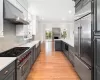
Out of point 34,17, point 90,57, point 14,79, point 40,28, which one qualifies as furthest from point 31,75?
point 40,28

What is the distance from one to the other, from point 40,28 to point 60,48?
7.47 meters

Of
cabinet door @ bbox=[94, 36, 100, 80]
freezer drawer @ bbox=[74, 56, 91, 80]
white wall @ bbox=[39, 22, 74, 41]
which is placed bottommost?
freezer drawer @ bbox=[74, 56, 91, 80]

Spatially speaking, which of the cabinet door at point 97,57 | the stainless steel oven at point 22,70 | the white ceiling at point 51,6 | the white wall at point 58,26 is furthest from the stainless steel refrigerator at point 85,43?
the white wall at point 58,26

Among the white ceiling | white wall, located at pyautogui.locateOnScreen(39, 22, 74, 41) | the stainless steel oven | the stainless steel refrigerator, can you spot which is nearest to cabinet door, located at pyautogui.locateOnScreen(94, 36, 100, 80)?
the stainless steel refrigerator

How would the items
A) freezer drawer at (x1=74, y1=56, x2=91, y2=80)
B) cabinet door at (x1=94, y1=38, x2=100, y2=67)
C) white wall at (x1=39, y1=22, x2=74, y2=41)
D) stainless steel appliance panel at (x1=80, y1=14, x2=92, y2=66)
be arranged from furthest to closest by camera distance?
white wall at (x1=39, y1=22, x2=74, y2=41) → freezer drawer at (x1=74, y1=56, x2=91, y2=80) → stainless steel appliance panel at (x1=80, y1=14, x2=92, y2=66) → cabinet door at (x1=94, y1=38, x2=100, y2=67)

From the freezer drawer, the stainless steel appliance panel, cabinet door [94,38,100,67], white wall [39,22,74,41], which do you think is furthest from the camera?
white wall [39,22,74,41]

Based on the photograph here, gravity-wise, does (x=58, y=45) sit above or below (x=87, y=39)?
below

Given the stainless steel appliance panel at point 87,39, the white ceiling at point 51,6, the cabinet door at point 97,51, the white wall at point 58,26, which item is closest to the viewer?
the cabinet door at point 97,51

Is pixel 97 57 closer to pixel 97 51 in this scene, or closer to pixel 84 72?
pixel 97 51

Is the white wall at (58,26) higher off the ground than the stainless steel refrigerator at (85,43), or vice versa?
the white wall at (58,26)

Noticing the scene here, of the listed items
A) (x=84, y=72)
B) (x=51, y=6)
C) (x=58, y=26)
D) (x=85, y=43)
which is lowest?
(x=84, y=72)

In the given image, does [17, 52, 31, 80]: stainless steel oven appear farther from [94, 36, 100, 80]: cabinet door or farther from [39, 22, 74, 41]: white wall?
[39, 22, 74, 41]: white wall

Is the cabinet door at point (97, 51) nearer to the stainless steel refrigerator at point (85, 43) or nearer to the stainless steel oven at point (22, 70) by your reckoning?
the stainless steel refrigerator at point (85, 43)

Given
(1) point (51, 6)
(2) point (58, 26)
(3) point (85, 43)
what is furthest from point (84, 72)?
(2) point (58, 26)
